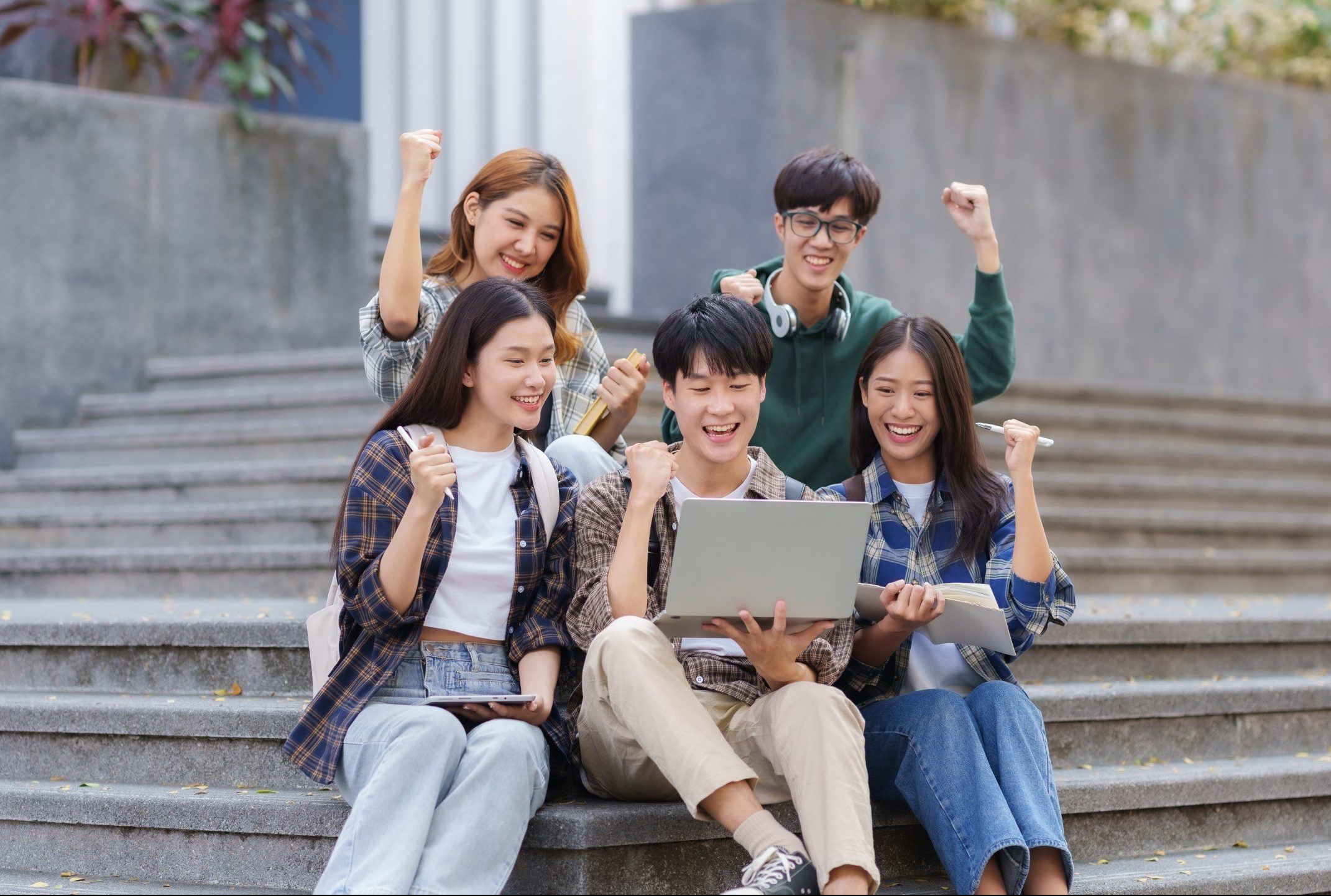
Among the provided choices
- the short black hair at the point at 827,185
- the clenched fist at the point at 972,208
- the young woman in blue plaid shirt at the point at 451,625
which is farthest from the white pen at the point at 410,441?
the clenched fist at the point at 972,208

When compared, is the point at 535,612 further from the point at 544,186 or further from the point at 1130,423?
the point at 1130,423

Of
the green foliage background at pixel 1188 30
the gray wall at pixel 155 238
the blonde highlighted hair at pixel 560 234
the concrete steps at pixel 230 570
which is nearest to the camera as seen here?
the blonde highlighted hair at pixel 560 234

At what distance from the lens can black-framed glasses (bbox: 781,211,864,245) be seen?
3.46 metres

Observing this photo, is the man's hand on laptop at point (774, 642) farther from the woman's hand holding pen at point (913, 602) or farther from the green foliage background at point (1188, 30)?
the green foliage background at point (1188, 30)

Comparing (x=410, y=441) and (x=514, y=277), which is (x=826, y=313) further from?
(x=410, y=441)

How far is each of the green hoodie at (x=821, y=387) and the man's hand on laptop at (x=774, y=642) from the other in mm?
890

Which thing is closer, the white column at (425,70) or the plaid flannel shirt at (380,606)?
the plaid flannel shirt at (380,606)

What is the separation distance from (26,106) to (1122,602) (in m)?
4.25

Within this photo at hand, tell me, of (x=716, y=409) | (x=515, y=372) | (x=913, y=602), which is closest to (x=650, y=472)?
(x=716, y=409)

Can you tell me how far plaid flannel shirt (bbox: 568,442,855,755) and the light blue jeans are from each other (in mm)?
268

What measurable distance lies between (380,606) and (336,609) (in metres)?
0.15

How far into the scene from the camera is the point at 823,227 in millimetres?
3457

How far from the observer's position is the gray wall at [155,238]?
5602 millimetres

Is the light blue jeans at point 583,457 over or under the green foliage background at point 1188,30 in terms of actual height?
under
